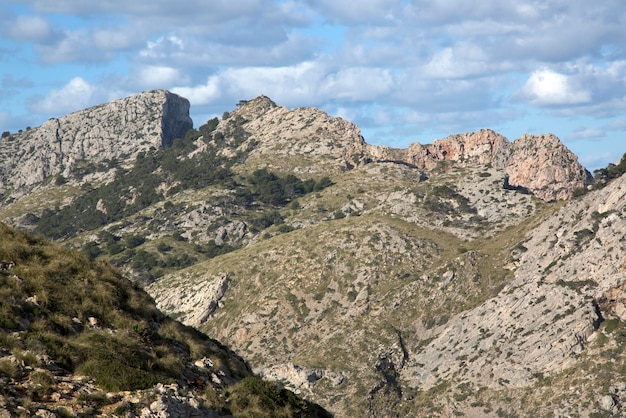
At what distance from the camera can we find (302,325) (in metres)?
185

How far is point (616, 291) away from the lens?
152 meters

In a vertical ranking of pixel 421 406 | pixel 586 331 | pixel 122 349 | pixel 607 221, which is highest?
pixel 607 221

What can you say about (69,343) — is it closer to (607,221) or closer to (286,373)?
(286,373)

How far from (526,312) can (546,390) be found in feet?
79.4

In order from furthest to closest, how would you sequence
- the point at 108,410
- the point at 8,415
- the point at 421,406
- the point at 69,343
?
the point at 421,406 → the point at 69,343 → the point at 108,410 → the point at 8,415

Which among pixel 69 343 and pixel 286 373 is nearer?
pixel 69 343

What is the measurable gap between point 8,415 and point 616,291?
141 metres

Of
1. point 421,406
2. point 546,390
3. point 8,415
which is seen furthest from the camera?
point 421,406

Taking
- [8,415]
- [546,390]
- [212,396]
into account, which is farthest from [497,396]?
[8,415]

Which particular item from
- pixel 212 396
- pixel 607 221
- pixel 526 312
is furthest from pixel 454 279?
pixel 212 396

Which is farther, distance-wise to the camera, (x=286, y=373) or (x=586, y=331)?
(x=286, y=373)

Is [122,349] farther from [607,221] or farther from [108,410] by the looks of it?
[607,221]

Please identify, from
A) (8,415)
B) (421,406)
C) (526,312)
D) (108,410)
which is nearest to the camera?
(8,415)

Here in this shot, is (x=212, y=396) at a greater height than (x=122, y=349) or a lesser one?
lesser
